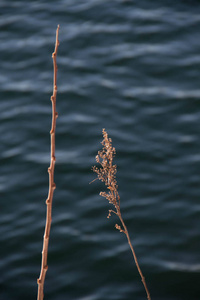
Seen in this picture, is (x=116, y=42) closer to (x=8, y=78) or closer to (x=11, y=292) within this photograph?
(x=8, y=78)

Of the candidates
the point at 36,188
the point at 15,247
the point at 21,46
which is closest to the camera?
the point at 15,247

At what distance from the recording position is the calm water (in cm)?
326

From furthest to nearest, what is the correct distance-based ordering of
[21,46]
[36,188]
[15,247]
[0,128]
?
1. [21,46]
2. [0,128]
3. [36,188]
4. [15,247]

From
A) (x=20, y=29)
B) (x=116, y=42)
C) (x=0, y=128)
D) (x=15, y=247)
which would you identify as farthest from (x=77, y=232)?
(x=20, y=29)

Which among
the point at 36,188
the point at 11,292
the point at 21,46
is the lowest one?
the point at 11,292

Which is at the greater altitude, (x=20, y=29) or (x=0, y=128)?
(x=20, y=29)

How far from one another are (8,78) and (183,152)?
1630 millimetres

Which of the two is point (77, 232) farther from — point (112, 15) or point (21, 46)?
point (112, 15)

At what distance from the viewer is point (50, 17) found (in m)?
5.41

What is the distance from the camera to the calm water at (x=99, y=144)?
3.26 metres

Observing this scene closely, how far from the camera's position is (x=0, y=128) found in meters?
4.36

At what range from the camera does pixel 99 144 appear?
4.10m

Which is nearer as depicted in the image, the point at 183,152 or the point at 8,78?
the point at 183,152

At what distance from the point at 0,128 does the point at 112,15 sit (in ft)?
5.52
